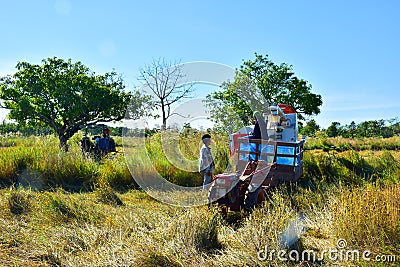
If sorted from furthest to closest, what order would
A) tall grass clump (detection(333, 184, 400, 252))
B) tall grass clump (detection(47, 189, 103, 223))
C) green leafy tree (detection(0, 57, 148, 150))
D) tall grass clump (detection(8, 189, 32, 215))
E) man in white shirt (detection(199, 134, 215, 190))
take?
1. green leafy tree (detection(0, 57, 148, 150))
2. man in white shirt (detection(199, 134, 215, 190))
3. tall grass clump (detection(8, 189, 32, 215))
4. tall grass clump (detection(47, 189, 103, 223))
5. tall grass clump (detection(333, 184, 400, 252))

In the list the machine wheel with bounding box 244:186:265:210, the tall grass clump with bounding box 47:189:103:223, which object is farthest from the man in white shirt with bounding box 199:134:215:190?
the tall grass clump with bounding box 47:189:103:223

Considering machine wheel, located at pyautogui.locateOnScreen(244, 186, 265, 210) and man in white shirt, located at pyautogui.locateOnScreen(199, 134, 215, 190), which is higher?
man in white shirt, located at pyautogui.locateOnScreen(199, 134, 215, 190)

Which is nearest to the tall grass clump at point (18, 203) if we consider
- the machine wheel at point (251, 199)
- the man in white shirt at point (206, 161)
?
the man in white shirt at point (206, 161)

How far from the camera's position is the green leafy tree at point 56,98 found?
65.7 feet

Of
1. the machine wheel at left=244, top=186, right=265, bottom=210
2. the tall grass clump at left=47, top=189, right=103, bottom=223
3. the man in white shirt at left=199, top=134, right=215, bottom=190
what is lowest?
the tall grass clump at left=47, top=189, right=103, bottom=223

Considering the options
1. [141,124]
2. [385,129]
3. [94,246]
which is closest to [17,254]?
[94,246]

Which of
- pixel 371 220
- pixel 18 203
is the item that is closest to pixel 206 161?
pixel 18 203

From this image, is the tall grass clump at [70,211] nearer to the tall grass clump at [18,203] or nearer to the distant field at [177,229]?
the distant field at [177,229]

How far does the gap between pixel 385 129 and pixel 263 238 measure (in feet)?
152

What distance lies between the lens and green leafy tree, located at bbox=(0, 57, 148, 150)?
20.0 meters

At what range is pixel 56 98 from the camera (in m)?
20.5

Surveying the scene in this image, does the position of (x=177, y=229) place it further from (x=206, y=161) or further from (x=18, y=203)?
(x=18, y=203)

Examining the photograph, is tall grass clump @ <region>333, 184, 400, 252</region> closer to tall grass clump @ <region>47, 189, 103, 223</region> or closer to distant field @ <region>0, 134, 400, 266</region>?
distant field @ <region>0, 134, 400, 266</region>

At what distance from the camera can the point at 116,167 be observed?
8.28m
